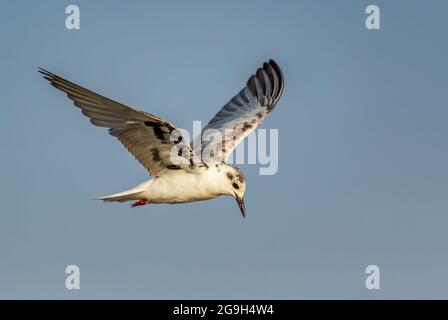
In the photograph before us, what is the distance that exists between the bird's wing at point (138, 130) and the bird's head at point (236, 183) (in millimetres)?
593

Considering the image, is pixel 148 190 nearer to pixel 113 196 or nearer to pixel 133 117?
pixel 113 196

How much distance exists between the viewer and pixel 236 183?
13.3m

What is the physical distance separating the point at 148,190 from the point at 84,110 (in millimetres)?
1693

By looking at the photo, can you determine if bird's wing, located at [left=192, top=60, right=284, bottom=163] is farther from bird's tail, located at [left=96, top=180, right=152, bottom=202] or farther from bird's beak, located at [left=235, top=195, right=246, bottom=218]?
bird's tail, located at [left=96, top=180, right=152, bottom=202]

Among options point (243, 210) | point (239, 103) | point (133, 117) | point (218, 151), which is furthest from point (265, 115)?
point (133, 117)

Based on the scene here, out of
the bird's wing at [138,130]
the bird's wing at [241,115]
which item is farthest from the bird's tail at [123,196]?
the bird's wing at [241,115]

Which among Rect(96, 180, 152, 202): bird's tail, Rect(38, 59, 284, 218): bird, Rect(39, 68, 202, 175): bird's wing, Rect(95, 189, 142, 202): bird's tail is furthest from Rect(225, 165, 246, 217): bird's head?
Rect(95, 189, 142, 202): bird's tail

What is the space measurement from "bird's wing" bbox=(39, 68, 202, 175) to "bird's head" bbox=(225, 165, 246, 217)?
0.59 m

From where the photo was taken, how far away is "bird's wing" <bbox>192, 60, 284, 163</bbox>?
15000mm

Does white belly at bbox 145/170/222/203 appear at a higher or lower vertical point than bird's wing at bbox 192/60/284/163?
lower

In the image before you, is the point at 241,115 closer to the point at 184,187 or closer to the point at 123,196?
the point at 184,187

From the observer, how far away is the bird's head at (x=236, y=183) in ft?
43.5

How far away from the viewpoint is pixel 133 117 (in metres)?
12.4

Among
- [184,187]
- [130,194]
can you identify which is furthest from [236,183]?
[130,194]
